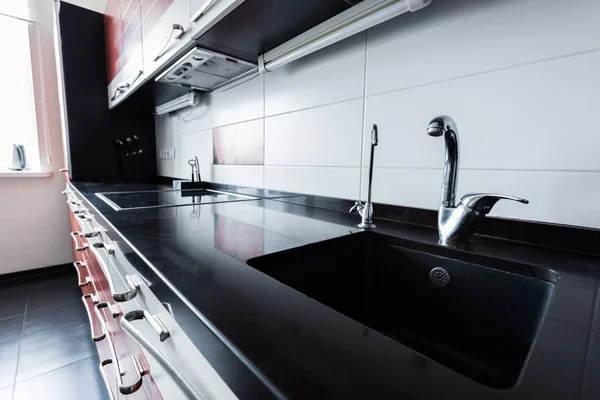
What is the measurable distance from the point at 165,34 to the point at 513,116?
1.31 m

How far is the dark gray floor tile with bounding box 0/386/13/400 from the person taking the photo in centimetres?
122

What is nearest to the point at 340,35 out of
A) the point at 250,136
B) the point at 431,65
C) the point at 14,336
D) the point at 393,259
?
the point at 431,65

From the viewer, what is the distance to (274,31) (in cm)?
97

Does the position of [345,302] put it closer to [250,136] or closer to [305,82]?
[305,82]

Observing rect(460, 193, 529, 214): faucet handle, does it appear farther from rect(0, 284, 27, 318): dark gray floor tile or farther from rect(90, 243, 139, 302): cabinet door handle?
rect(0, 284, 27, 318): dark gray floor tile

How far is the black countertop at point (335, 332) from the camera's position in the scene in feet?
0.67

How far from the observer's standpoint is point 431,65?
0.78 meters

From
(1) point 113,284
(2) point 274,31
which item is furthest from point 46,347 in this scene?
(2) point 274,31

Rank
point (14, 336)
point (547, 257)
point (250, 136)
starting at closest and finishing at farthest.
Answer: point (547, 257) → point (250, 136) → point (14, 336)

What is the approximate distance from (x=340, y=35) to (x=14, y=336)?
231cm

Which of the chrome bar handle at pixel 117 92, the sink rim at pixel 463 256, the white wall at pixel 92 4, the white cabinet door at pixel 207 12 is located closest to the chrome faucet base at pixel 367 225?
the sink rim at pixel 463 256

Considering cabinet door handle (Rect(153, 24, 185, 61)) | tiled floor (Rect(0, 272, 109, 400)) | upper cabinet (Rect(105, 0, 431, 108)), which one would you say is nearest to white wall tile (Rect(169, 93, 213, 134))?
upper cabinet (Rect(105, 0, 431, 108))

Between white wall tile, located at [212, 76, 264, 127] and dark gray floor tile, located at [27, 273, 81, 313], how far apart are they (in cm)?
176

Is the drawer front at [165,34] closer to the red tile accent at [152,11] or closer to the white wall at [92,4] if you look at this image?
the red tile accent at [152,11]
